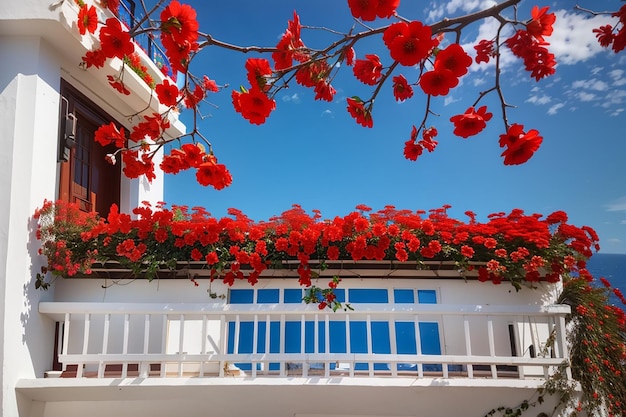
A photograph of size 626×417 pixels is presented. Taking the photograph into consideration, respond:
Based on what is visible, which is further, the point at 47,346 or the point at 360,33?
the point at 47,346

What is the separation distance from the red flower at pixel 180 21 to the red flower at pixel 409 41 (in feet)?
2.73

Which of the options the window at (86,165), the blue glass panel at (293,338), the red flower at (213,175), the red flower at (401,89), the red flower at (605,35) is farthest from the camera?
the window at (86,165)

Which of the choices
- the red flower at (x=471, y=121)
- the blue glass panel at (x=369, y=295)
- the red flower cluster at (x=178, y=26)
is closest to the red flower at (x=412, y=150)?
the red flower at (x=471, y=121)

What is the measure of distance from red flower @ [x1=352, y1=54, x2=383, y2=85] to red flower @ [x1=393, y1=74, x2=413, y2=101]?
0.13 meters

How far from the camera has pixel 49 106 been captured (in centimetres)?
406

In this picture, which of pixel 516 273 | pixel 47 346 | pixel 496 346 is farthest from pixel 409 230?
pixel 47 346

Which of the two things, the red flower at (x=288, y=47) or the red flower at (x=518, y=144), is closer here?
the red flower at (x=518, y=144)

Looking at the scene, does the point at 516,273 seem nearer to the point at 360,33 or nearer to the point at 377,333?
the point at 377,333

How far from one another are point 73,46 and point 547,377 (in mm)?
5233

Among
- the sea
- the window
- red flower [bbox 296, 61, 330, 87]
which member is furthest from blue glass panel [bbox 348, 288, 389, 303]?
the window

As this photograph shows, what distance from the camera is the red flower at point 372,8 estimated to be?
4.70 ft

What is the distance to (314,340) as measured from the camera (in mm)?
3799

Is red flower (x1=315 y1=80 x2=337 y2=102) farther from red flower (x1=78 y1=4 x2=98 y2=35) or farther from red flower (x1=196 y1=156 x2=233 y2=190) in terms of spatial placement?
red flower (x1=78 y1=4 x2=98 y2=35)

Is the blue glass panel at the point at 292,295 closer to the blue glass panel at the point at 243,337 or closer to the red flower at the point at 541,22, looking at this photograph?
the blue glass panel at the point at 243,337
